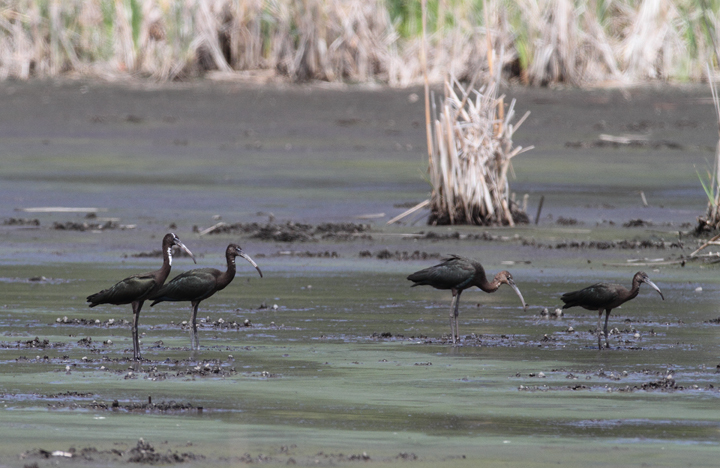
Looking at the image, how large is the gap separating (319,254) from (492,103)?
2777 mm

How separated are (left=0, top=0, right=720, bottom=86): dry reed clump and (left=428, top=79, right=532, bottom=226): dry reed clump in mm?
10544

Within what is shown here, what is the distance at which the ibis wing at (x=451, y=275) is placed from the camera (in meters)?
10.5

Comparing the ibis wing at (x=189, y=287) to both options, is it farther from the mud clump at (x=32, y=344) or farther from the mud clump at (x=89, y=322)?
the mud clump at (x=89, y=322)

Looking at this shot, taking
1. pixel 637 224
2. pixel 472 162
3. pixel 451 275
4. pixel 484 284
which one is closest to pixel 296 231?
pixel 472 162

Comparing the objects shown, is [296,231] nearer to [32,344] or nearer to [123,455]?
[32,344]

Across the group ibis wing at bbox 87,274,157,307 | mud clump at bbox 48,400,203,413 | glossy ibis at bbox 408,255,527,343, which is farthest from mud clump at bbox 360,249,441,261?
mud clump at bbox 48,400,203,413

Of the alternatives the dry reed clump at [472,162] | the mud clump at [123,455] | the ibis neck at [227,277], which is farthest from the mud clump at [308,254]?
the mud clump at [123,455]

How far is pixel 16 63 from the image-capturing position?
27766 mm

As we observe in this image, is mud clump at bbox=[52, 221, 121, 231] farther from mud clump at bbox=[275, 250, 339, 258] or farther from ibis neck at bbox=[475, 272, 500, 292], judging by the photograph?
ibis neck at bbox=[475, 272, 500, 292]

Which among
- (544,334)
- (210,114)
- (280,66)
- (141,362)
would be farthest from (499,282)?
(280,66)

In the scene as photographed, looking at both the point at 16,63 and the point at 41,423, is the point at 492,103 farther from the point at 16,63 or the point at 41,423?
the point at 16,63

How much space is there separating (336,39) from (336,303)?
16.5m

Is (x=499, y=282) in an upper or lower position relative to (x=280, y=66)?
lower

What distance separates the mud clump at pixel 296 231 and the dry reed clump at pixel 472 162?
0.96 m
